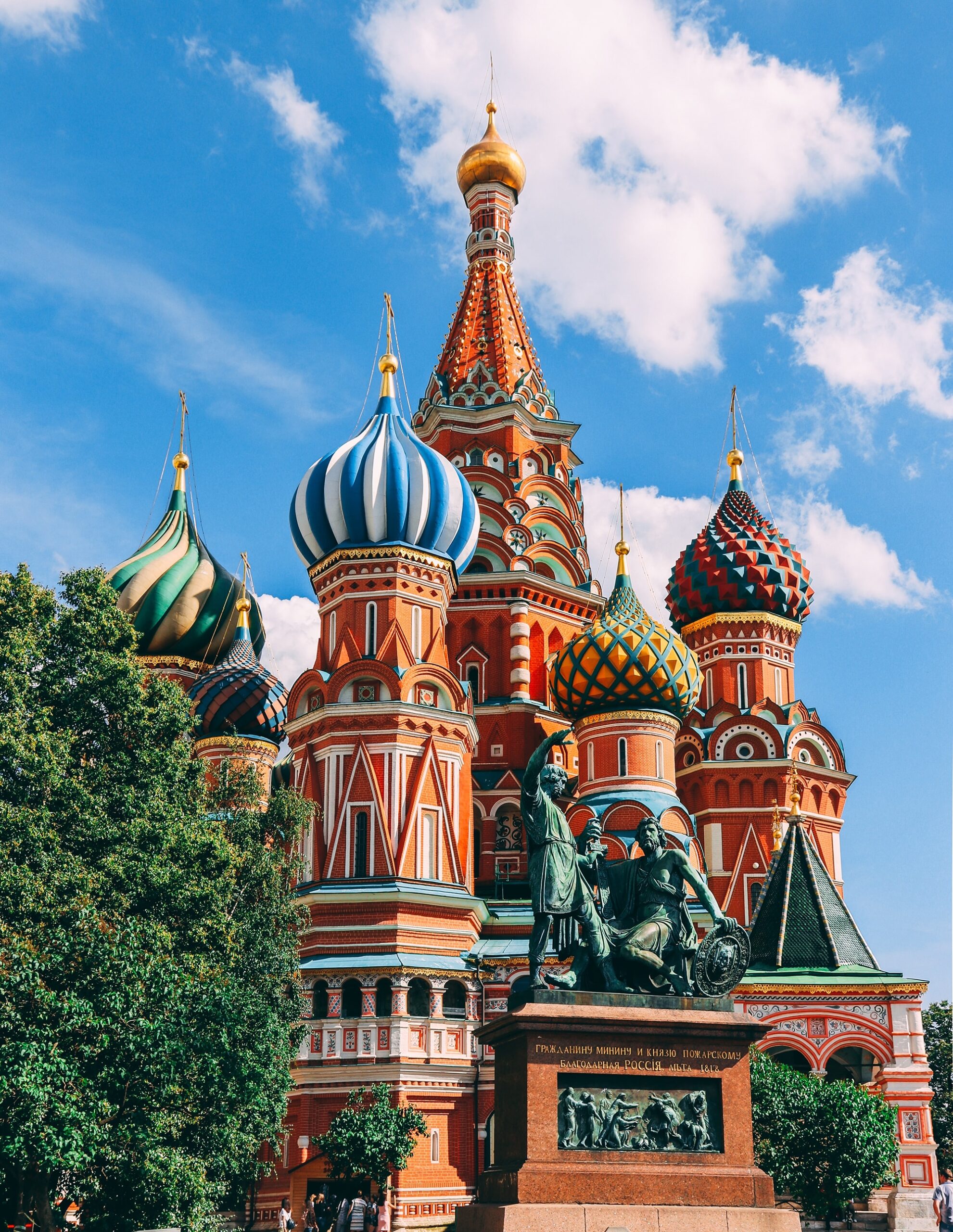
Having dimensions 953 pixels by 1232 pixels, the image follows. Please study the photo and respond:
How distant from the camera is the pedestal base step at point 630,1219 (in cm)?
1277

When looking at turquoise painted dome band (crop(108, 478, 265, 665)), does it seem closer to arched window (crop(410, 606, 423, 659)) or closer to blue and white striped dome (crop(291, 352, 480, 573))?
blue and white striped dome (crop(291, 352, 480, 573))

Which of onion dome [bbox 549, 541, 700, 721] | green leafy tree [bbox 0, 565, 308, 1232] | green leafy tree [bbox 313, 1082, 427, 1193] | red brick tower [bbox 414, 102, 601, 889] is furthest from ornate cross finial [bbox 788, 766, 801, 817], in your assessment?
green leafy tree [bbox 0, 565, 308, 1232]

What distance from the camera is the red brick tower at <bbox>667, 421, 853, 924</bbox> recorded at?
119 ft

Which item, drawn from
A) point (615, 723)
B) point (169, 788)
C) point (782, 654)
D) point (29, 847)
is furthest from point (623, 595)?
point (29, 847)

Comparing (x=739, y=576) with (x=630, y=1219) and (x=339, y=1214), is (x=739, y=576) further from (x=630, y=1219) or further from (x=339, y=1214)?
(x=630, y=1219)

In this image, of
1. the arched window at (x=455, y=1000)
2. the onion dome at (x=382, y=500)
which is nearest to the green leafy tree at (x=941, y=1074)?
the arched window at (x=455, y=1000)

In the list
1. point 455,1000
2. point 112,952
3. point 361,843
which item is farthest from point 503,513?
point 112,952

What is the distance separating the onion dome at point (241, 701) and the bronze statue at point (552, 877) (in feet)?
71.2

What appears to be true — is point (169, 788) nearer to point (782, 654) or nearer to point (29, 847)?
point (29, 847)

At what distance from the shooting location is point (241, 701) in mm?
36750

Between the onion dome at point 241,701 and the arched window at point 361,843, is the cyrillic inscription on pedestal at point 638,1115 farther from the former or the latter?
the onion dome at point 241,701

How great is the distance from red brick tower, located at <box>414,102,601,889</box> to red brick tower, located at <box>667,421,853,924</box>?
300 cm

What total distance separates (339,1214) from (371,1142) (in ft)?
4.15

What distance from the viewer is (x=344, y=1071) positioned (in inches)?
1086
